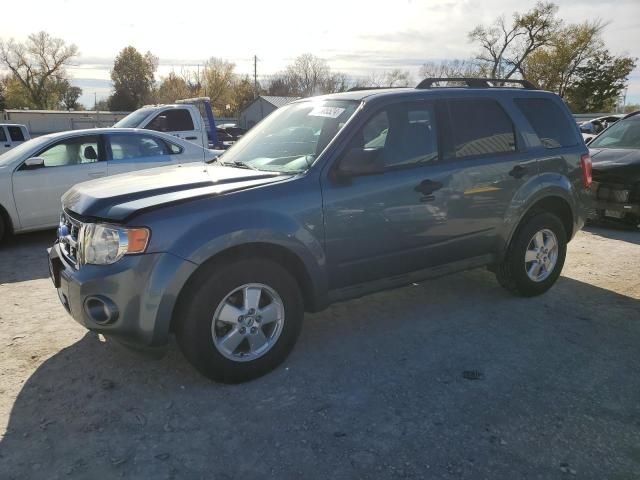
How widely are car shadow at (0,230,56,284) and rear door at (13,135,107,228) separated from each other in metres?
0.36

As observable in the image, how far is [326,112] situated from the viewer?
3916 mm

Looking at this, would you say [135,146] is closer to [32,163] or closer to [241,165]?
[32,163]

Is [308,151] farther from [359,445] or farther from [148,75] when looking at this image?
[148,75]

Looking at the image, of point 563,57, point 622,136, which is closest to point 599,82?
point 563,57

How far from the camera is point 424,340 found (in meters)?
3.95

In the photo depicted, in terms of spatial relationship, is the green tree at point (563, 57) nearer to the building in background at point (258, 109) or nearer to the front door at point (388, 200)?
the building in background at point (258, 109)

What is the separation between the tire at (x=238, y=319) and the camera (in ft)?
10.00

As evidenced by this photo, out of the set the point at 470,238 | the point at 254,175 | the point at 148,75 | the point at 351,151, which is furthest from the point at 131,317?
the point at 148,75

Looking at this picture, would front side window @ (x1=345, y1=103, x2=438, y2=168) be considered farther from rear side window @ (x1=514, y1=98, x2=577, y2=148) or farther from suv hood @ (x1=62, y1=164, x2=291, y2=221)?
rear side window @ (x1=514, y1=98, x2=577, y2=148)

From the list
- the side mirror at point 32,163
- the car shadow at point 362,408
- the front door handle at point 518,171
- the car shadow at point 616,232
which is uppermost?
the front door handle at point 518,171

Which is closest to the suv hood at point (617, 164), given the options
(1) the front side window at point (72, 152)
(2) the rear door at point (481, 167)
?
(2) the rear door at point (481, 167)

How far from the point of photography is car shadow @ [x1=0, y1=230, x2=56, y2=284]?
18.3 ft

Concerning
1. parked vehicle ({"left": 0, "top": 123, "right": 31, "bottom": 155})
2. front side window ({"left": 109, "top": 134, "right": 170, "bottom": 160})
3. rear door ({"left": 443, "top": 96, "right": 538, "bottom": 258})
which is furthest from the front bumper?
parked vehicle ({"left": 0, "top": 123, "right": 31, "bottom": 155})

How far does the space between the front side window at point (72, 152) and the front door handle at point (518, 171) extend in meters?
5.79
